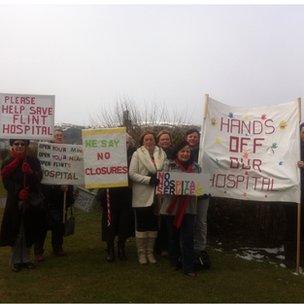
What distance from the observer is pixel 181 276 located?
6672 mm

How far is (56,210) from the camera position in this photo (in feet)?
24.8

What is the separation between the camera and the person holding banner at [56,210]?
740cm

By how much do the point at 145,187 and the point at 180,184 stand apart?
664 millimetres

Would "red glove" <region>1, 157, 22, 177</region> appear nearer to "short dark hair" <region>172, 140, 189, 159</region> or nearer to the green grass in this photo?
the green grass

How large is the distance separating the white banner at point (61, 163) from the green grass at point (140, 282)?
128 centimetres

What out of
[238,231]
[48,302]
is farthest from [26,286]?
[238,231]

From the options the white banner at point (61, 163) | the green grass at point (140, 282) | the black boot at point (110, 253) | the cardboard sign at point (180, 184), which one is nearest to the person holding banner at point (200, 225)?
the green grass at point (140, 282)

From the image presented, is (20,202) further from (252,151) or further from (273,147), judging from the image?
(273,147)

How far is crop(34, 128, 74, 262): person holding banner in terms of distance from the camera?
7.40 m

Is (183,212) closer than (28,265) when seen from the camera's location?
Yes

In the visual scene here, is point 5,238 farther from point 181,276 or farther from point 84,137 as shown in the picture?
point 181,276

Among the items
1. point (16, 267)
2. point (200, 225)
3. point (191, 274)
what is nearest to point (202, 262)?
point (191, 274)

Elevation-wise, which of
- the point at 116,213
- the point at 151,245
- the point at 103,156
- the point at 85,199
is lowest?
the point at 151,245

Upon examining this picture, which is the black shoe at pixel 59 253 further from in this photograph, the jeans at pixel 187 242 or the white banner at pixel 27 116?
the jeans at pixel 187 242
